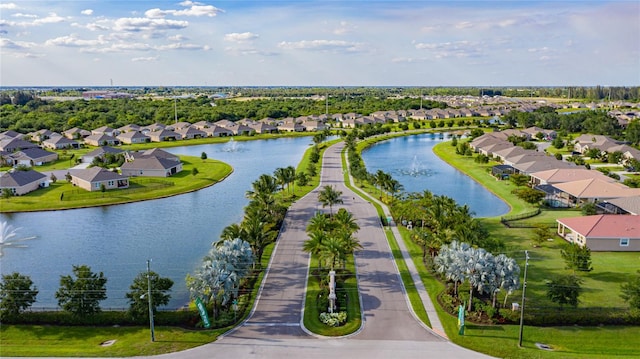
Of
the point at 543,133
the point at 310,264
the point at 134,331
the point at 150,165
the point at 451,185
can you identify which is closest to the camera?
the point at 134,331

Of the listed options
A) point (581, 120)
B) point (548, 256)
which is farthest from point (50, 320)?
point (581, 120)

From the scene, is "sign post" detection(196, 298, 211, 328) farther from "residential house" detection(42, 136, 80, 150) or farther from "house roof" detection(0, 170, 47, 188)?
"residential house" detection(42, 136, 80, 150)

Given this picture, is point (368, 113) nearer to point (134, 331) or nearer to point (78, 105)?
point (78, 105)

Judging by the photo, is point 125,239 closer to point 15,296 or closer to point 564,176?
point 15,296

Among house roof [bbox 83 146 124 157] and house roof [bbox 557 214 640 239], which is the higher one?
house roof [bbox 83 146 124 157]

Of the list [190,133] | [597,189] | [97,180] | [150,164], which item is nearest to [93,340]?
[97,180]

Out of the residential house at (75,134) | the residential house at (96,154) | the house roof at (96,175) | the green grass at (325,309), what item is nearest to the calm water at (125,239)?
the green grass at (325,309)

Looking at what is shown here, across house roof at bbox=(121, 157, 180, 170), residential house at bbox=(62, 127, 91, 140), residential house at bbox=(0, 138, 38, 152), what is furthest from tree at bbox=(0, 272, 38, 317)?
residential house at bbox=(62, 127, 91, 140)
